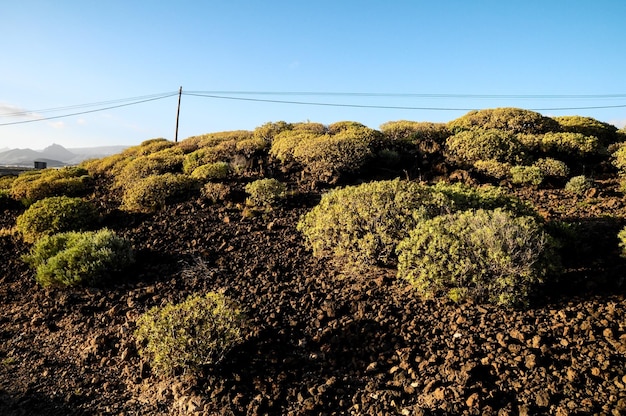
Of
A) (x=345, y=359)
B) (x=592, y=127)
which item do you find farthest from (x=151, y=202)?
(x=592, y=127)

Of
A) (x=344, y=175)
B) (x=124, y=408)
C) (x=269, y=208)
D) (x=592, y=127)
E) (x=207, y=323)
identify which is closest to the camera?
(x=124, y=408)

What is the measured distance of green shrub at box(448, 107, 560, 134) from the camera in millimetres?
14913

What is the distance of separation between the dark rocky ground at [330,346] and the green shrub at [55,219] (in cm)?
241

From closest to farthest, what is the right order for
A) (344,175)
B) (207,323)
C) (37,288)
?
(207,323)
(37,288)
(344,175)

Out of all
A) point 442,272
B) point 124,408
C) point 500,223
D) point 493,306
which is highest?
point 500,223

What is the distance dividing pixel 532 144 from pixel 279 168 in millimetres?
7714

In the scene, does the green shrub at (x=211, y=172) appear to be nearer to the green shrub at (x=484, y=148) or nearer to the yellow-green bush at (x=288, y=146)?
the yellow-green bush at (x=288, y=146)

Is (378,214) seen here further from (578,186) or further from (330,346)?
(578,186)

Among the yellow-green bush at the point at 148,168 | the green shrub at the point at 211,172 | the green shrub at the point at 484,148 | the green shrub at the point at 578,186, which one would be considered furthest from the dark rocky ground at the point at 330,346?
the yellow-green bush at the point at 148,168

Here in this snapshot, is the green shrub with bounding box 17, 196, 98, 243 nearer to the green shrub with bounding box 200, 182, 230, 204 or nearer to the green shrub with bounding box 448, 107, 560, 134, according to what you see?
the green shrub with bounding box 200, 182, 230, 204

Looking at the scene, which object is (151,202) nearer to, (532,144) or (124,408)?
(124,408)

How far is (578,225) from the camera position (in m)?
6.59

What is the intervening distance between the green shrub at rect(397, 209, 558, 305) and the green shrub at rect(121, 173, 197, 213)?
25.3 feet

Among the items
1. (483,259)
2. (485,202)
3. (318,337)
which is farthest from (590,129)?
(318,337)
